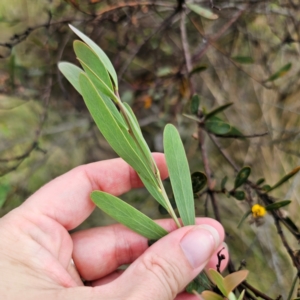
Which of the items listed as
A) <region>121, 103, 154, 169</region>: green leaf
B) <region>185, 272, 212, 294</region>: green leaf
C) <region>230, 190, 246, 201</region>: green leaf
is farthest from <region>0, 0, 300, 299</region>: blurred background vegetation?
<region>121, 103, 154, 169</region>: green leaf

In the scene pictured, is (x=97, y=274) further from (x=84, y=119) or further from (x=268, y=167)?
(x=268, y=167)

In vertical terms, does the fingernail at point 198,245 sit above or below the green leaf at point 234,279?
below

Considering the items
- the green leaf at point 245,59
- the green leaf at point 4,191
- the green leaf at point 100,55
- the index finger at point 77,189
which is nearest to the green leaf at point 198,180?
the index finger at point 77,189

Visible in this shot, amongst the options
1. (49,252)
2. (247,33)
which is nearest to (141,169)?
(49,252)

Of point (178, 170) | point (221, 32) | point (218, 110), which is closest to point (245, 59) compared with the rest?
point (221, 32)

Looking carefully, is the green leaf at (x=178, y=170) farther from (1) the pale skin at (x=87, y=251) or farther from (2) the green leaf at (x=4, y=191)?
(2) the green leaf at (x=4, y=191)
